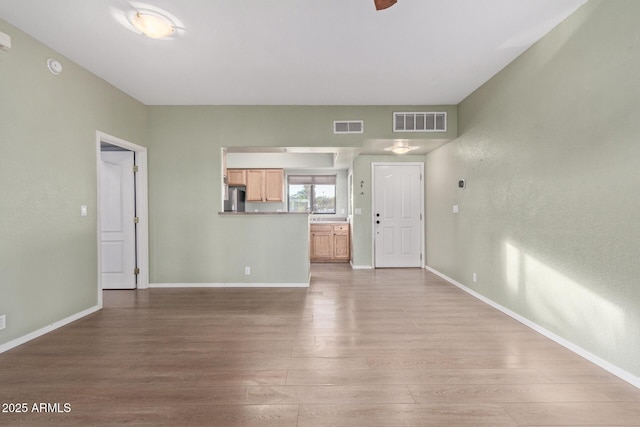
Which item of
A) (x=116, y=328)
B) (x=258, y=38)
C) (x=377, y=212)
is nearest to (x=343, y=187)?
(x=377, y=212)

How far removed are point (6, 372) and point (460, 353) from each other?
3.33 metres

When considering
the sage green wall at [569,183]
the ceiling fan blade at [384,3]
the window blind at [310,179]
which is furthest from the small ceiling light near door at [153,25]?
the window blind at [310,179]

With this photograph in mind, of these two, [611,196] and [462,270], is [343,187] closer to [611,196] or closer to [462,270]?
[462,270]

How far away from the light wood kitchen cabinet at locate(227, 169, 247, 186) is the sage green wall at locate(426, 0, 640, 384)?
15.8ft

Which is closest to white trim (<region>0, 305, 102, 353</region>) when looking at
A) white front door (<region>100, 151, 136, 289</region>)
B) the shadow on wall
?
white front door (<region>100, 151, 136, 289</region>)

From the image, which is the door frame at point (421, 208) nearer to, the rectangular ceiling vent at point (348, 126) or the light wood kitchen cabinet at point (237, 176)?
Result: the rectangular ceiling vent at point (348, 126)

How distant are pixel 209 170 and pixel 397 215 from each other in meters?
3.57

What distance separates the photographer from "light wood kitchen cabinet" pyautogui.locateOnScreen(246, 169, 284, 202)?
6.76 meters

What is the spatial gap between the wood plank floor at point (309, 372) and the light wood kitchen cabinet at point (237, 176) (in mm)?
3826

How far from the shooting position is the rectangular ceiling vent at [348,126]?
4375mm

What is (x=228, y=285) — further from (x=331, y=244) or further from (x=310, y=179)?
(x=310, y=179)

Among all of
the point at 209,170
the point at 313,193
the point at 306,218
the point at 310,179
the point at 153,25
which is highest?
the point at 153,25

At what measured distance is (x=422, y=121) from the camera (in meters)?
4.38

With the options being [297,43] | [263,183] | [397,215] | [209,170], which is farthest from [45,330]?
[397,215]
